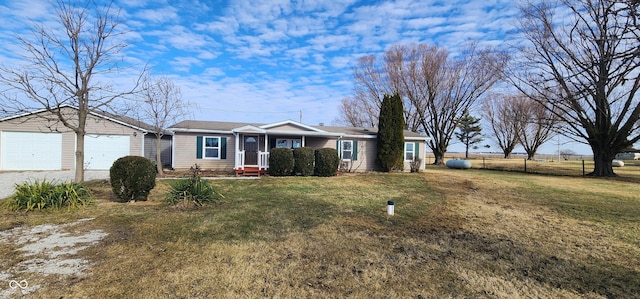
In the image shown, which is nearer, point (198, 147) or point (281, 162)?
point (281, 162)

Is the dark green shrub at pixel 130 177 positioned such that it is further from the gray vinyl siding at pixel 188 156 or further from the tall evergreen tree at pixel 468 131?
the tall evergreen tree at pixel 468 131

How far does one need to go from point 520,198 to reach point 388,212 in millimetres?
5584

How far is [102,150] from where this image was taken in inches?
637

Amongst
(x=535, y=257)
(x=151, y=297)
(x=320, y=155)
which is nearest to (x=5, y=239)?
(x=151, y=297)

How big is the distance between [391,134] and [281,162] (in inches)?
278

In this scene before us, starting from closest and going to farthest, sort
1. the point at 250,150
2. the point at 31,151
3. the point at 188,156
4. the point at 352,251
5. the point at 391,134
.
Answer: the point at 352,251
the point at 31,151
the point at 188,156
the point at 250,150
the point at 391,134

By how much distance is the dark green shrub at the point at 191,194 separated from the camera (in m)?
7.20

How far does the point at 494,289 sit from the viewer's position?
3.33 metres

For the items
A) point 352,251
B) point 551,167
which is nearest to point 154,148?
point 352,251

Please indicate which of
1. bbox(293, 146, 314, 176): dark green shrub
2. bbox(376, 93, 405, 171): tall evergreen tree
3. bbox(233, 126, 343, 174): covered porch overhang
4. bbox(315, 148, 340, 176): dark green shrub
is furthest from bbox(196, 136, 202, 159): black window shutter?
bbox(376, 93, 405, 171): tall evergreen tree

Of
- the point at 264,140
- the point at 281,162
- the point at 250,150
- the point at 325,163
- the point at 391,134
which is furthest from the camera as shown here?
the point at 391,134

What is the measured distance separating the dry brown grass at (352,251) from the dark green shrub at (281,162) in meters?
6.03

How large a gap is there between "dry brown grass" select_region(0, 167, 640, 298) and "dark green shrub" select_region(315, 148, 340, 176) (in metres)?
6.34

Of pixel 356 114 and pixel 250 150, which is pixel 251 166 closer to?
pixel 250 150
